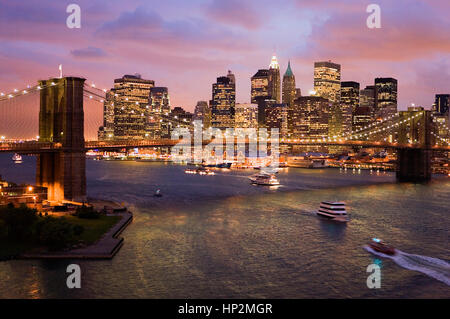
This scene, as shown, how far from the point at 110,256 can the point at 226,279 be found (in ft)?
27.7

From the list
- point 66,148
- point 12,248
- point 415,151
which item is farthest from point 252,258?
point 415,151

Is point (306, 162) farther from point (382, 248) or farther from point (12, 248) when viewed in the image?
point (12, 248)

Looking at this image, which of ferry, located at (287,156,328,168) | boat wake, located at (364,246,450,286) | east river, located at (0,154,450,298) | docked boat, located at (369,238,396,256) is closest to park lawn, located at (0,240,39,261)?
east river, located at (0,154,450,298)

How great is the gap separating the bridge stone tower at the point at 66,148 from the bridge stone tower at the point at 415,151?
265ft

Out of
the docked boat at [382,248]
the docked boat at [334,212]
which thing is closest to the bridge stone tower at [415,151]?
the docked boat at [334,212]

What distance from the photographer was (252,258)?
1271 inches

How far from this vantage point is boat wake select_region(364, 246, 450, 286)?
2912cm

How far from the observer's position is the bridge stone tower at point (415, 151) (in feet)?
359

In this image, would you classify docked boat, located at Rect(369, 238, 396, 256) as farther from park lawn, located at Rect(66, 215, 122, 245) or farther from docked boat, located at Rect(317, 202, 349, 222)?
park lawn, located at Rect(66, 215, 122, 245)

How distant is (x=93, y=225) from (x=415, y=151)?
97.6 metres

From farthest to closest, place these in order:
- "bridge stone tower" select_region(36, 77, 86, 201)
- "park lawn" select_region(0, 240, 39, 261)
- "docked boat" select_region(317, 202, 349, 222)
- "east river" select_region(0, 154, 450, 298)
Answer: "bridge stone tower" select_region(36, 77, 86, 201) < "docked boat" select_region(317, 202, 349, 222) < "park lawn" select_region(0, 240, 39, 261) < "east river" select_region(0, 154, 450, 298)

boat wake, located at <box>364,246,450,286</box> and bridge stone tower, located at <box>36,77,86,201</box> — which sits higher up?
bridge stone tower, located at <box>36,77,86,201</box>

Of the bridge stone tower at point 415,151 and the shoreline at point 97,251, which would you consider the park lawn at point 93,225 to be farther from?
the bridge stone tower at point 415,151

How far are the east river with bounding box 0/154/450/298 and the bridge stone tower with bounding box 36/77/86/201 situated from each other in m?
7.88
